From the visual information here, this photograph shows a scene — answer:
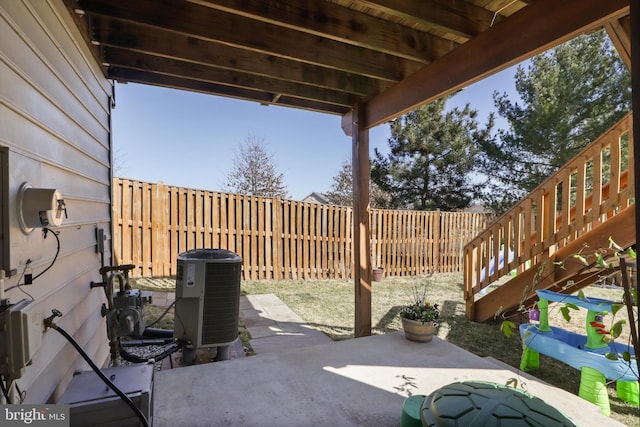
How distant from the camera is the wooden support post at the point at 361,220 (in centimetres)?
321

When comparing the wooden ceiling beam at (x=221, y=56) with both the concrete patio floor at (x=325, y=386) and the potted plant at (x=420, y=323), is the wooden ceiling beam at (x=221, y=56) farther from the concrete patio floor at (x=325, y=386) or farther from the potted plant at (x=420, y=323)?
the concrete patio floor at (x=325, y=386)

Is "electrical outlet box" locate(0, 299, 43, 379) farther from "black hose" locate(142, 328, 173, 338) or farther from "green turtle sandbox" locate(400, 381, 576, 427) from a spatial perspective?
"black hose" locate(142, 328, 173, 338)

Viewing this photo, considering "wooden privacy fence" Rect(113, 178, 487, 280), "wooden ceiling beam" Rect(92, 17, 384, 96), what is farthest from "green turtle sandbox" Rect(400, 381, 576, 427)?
"wooden privacy fence" Rect(113, 178, 487, 280)

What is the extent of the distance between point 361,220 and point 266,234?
3.21m

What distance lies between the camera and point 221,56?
96.8 inches

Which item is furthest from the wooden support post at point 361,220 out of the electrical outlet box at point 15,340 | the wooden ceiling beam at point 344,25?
the electrical outlet box at point 15,340

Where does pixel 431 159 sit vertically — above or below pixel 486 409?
above

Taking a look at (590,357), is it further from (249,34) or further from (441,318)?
(249,34)

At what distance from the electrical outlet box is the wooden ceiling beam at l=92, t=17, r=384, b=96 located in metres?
1.97

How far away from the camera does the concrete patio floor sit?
1712mm

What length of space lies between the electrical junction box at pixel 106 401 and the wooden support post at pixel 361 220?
217 centimetres

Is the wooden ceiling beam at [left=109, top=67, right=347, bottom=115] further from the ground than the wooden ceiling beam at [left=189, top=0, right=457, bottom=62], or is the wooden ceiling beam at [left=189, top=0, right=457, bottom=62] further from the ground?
the wooden ceiling beam at [left=189, top=0, right=457, bottom=62]

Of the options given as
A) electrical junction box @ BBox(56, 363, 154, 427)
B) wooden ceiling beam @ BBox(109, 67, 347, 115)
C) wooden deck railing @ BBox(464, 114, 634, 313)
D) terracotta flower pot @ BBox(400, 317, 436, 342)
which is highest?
wooden ceiling beam @ BBox(109, 67, 347, 115)

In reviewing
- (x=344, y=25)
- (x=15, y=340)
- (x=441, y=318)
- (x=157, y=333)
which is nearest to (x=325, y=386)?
(x=15, y=340)
